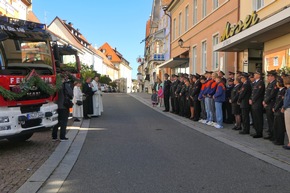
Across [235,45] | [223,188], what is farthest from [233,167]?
[235,45]

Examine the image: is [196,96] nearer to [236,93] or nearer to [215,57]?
[236,93]

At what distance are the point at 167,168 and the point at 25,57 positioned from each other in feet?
14.5

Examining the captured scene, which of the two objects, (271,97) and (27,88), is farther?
(271,97)

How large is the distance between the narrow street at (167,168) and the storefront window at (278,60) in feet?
15.4

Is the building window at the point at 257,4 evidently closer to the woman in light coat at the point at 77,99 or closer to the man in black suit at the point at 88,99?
the man in black suit at the point at 88,99

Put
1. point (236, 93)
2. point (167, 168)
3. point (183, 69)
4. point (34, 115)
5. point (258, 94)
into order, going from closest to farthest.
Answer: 1. point (167, 168)
2. point (34, 115)
3. point (258, 94)
4. point (236, 93)
5. point (183, 69)

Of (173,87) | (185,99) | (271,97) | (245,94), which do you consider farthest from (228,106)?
(173,87)

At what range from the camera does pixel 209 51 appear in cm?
2295

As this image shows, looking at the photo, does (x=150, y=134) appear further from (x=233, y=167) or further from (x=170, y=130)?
(x=233, y=167)

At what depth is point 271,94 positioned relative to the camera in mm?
9961

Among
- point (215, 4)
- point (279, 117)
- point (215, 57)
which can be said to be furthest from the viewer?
point (215, 4)

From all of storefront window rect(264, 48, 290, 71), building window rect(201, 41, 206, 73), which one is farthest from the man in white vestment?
building window rect(201, 41, 206, 73)

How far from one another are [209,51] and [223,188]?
58.7ft

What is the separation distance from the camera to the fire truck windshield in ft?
27.7
